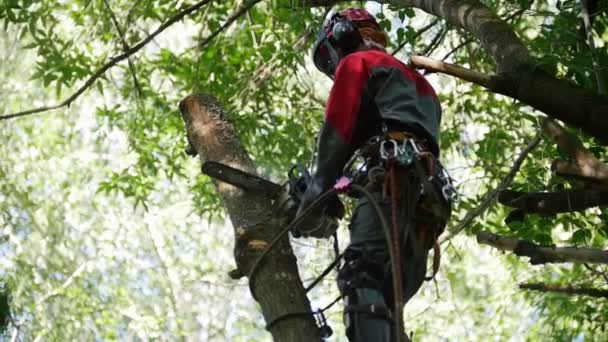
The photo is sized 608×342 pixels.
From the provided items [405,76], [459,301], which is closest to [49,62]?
[405,76]

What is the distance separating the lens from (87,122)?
1261 centimetres

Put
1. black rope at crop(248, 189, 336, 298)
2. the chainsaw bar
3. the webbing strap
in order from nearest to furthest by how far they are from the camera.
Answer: the webbing strap < black rope at crop(248, 189, 336, 298) < the chainsaw bar

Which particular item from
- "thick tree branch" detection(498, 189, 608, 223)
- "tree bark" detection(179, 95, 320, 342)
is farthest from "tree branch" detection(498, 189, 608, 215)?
"tree bark" detection(179, 95, 320, 342)

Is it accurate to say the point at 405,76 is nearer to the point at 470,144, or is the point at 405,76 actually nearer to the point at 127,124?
the point at 470,144

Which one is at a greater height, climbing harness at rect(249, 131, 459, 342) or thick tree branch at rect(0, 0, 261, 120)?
thick tree branch at rect(0, 0, 261, 120)

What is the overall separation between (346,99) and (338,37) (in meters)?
0.48

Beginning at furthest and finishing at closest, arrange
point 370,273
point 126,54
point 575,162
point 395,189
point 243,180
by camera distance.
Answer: point 126,54, point 243,180, point 395,189, point 370,273, point 575,162

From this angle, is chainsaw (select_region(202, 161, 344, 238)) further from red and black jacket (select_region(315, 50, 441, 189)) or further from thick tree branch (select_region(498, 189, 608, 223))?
thick tree branch (select_region(498, 189, 608, 223))

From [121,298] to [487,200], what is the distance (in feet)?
26.7

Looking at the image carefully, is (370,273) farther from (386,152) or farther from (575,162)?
(575,162)

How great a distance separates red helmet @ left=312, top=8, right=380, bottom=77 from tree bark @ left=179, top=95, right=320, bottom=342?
451mm

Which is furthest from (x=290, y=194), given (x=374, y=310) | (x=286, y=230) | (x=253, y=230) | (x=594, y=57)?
(x=594, y=57)

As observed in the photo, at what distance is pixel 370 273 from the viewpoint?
3.31 meters

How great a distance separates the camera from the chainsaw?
3621 millimetres
